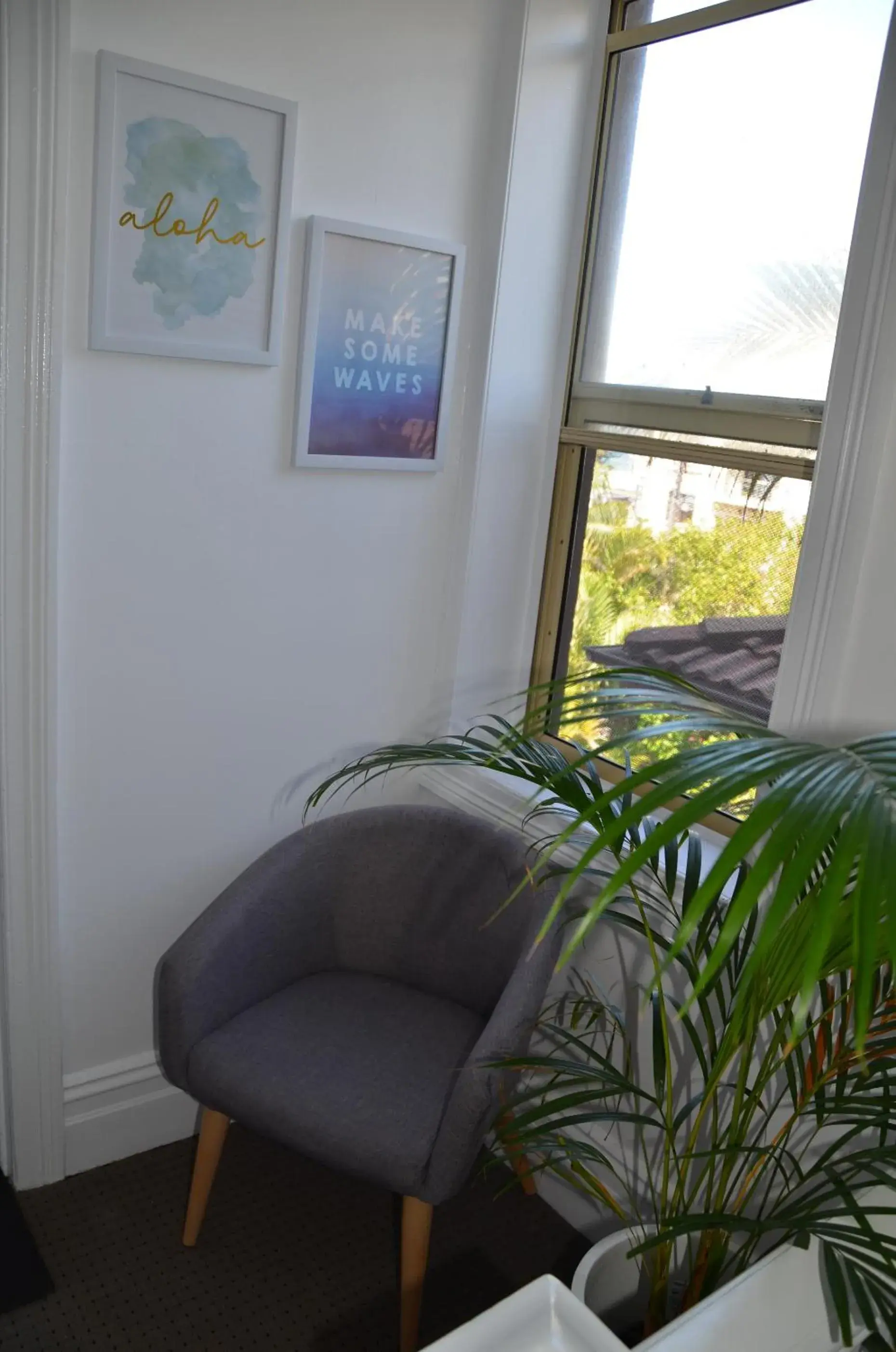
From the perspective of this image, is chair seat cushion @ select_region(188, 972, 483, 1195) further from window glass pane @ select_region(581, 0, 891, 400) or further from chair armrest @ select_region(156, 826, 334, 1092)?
window glass pane @ select_region(581, 0, 891, 400)

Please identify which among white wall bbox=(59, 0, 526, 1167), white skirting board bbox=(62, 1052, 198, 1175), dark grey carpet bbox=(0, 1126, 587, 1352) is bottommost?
dark grey carpet bbox=(0, 1126, 587, 1352)

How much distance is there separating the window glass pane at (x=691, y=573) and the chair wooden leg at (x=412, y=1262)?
3.34 feet

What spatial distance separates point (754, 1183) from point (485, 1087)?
444mm

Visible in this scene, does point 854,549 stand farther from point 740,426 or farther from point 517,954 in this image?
point 517,954

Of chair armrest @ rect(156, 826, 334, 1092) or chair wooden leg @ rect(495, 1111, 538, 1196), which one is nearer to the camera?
chair wooden leg @ rect(495, 1111, 538, 1196)

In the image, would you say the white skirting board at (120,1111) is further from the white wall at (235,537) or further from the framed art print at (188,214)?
the framed art print at (188,214)

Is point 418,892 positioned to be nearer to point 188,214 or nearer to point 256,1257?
point 256,1257

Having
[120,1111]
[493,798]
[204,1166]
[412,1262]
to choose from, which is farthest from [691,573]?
[120,1111]

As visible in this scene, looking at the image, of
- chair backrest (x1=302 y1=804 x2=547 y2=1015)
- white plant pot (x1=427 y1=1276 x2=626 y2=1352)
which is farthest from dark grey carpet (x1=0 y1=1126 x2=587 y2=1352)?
white plant pot (x1=427 y1=1276 x2=626 y2=1352)

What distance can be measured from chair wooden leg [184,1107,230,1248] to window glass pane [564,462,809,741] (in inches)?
42.2

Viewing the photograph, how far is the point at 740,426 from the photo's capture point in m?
2.02

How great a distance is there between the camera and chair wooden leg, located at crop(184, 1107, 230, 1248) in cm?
201

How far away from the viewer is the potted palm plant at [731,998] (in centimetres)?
90

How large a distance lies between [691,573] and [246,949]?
110 centimetres
